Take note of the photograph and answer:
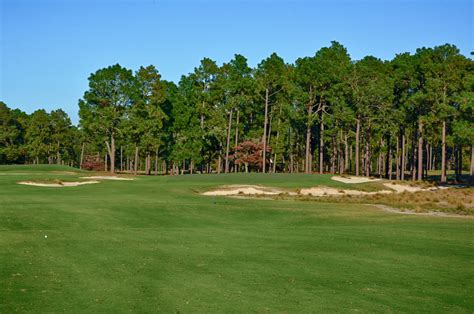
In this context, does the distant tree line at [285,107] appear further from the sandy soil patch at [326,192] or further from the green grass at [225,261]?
the green grass at [225,261]

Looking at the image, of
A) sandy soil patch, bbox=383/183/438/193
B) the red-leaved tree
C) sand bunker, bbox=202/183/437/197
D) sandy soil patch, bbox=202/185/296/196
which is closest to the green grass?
sandy soil patch, bbox=202/185/296/196

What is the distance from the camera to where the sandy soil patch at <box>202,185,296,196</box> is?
50.1 metres

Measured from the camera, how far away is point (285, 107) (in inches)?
3312

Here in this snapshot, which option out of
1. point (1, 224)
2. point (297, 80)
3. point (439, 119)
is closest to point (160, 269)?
point (1, 224)

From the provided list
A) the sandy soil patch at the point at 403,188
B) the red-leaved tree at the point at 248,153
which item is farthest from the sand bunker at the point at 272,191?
the red-leaved tree at the point at 248,153

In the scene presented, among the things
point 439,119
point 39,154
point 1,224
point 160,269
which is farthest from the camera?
point 39,154

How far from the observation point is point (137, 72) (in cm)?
9138

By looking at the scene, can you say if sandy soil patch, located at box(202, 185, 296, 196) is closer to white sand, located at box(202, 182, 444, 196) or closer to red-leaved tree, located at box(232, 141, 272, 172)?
white sand, located at box(202, 182, 444, 196)

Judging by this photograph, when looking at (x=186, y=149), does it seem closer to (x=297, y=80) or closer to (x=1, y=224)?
(x=297, y=80)

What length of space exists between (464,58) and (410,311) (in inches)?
2643

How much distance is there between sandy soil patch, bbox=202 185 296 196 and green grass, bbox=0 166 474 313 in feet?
55.2

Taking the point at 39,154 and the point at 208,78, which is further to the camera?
the point at 39,154

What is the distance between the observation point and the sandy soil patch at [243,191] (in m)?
50.1

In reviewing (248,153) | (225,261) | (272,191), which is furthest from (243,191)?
(248,153)
